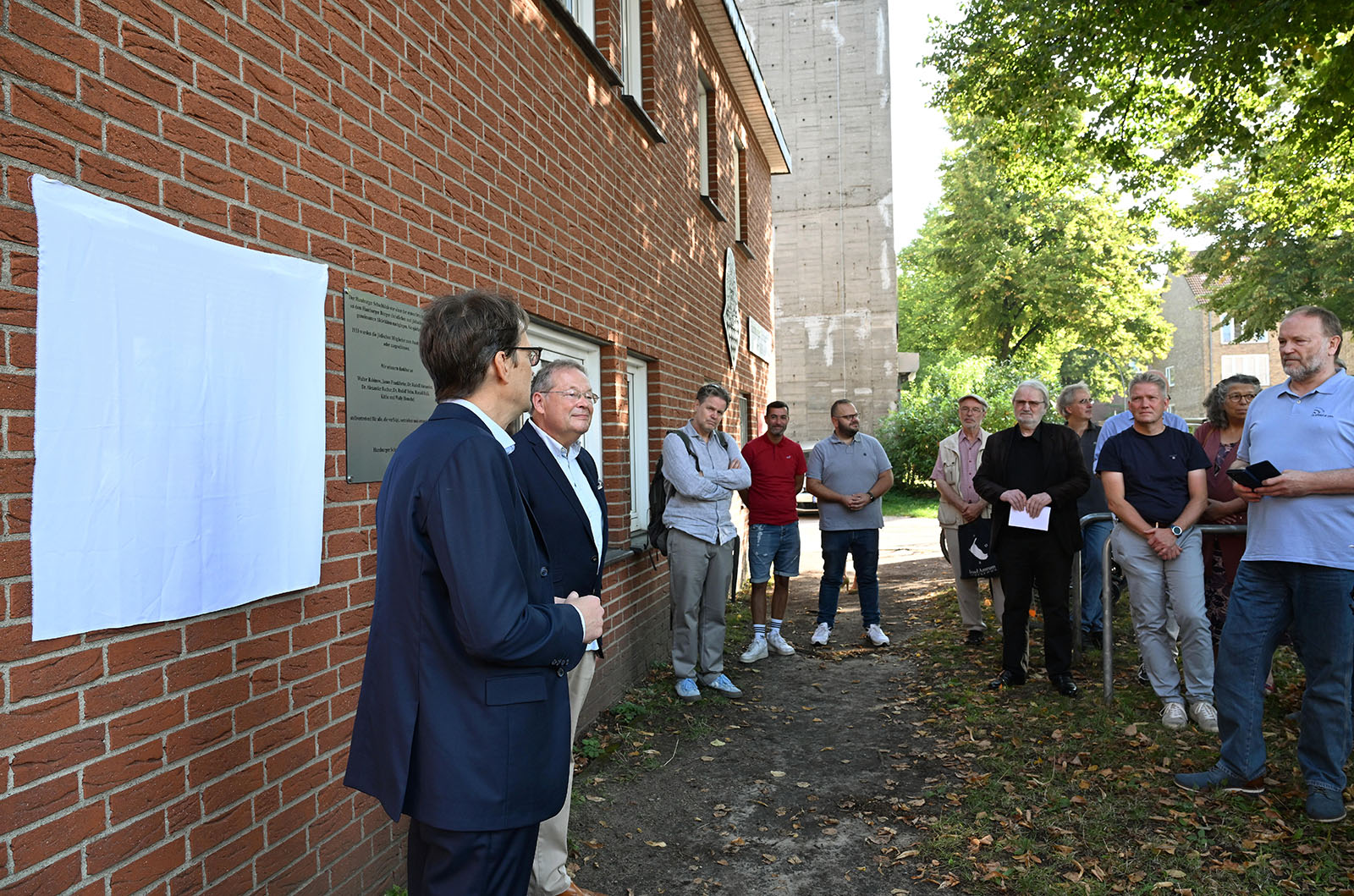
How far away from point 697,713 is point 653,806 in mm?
1570

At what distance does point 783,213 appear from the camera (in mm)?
28875

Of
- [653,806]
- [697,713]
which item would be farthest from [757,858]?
[697,713]

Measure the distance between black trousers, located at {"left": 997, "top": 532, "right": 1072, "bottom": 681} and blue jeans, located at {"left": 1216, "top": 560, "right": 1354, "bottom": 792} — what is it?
1.79 metres

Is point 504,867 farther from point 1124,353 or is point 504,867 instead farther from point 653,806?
point 1124,353

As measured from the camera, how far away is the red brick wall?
6.73ft

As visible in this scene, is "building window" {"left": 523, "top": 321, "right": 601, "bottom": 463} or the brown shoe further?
"building window" {"left": 523, "top": 321, "right": 601, "bottom": 463}

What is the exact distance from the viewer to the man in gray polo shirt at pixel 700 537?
Answer: 6.49 meters

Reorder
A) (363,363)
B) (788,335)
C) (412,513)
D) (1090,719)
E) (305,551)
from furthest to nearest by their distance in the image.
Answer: (788,335), (1090,719), (363,363), (305,551), (412,513)

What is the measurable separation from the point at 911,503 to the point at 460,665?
75.3ft

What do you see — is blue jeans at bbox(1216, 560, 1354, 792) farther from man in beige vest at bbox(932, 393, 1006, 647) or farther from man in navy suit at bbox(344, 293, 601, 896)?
man in navy suit at bbox(344, 293, 601, 896)

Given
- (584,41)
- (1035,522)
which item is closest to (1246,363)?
(1035,522)

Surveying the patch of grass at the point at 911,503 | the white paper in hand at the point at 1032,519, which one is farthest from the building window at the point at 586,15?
the patch of grass at the point at 911,503

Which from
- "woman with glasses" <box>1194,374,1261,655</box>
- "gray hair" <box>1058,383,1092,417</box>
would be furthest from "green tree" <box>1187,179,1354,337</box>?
"woman with glasses" <box>1194,374,1261,655</box>

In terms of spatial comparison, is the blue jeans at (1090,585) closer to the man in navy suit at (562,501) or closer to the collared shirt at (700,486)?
the collared shirt at (700,486)
